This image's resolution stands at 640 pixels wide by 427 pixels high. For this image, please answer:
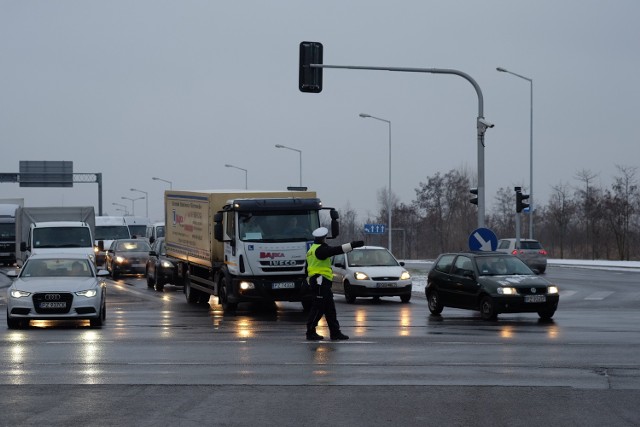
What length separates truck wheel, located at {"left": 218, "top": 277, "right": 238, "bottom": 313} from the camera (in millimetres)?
26328

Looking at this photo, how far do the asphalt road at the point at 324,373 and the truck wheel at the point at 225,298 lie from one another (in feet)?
7.87

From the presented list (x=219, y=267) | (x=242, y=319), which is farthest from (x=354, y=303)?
(x=242, y=319)

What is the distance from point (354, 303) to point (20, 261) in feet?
53.9

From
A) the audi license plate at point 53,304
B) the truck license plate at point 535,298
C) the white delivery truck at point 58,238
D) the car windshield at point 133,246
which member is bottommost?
the audi license plate at point 53,304

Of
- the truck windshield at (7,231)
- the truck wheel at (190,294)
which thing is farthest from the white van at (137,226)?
the truck wheel at (190,294)

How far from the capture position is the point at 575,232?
84.7 m

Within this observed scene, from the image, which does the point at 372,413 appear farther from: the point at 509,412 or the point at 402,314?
the point at 402,314

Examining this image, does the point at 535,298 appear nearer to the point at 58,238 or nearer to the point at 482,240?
the point at 482,240

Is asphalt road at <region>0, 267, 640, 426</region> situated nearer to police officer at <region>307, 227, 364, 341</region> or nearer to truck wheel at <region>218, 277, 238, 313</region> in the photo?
police officer at <region>307, 227, 364, 341</region>

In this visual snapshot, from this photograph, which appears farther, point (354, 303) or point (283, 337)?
point (354, 303)

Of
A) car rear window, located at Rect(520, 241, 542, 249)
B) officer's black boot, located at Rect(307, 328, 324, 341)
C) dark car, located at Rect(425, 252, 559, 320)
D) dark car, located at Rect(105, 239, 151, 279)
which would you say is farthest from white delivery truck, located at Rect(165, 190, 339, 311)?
car rear window, located at Rect(520, 241, 542, 249)

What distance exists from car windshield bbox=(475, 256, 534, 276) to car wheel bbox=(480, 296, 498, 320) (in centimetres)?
79

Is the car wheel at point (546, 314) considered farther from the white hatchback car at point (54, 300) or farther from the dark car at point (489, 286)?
the white hatchback car at point (54, 300)

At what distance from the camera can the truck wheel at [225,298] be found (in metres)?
26.3
